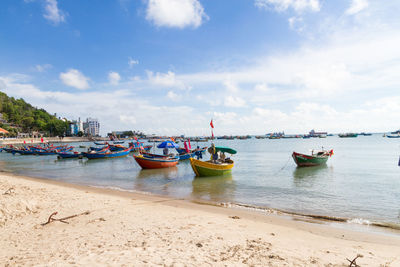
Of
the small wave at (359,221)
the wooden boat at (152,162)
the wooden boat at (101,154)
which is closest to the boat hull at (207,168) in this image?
the wooden boat at (152,162)

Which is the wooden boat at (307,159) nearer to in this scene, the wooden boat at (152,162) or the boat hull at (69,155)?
the wooden boat at (152,162)

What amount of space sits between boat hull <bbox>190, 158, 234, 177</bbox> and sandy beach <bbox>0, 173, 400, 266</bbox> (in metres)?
9.31

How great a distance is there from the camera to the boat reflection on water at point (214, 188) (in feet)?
44.6

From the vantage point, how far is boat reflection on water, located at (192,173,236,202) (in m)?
13.6

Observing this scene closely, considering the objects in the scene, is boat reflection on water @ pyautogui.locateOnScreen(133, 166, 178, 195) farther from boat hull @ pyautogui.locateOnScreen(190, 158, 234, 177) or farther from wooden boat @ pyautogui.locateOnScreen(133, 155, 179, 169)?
boat hull @ pyautogui.locateOnScreen(190, 158, 234, 177)

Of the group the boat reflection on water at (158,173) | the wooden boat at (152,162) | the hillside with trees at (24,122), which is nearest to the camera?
the boat reflection on water at (158,173)

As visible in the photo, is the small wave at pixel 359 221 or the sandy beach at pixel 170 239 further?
the small wave at pixel 359 221

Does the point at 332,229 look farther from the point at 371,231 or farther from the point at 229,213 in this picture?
the point at 229,213

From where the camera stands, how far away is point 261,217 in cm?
956

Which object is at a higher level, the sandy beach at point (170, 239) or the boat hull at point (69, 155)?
the sandy beach at point (170, 239)

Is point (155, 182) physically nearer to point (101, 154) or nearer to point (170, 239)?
point (170, 239)

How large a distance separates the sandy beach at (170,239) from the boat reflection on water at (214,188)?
361 centimetres

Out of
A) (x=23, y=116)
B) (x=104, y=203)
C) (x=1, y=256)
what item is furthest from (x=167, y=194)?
(x=23, y=116)

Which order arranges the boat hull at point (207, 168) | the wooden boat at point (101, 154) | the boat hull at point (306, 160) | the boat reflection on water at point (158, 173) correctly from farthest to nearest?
the wooden boat at point (101, 154), the boat hull at point (306, 160), the boat reflection on water at point (158, 173), the boat hull at point (207, 168)
